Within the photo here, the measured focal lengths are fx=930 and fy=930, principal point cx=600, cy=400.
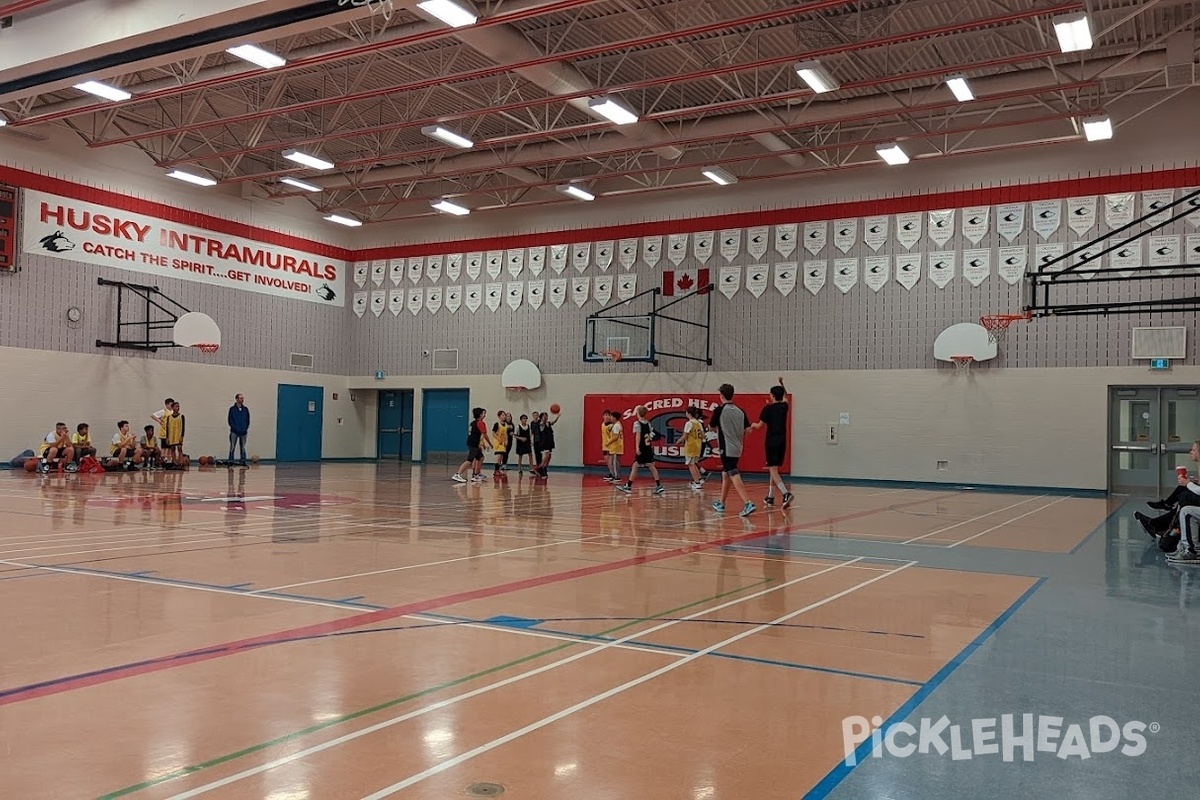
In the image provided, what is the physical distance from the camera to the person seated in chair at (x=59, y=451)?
2152 centimetres

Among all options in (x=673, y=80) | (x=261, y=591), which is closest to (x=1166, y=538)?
(x=261, y=591)

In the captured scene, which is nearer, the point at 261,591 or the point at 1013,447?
the point at 261,591

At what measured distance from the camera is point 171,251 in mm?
26734

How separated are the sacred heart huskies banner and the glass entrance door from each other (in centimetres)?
2399

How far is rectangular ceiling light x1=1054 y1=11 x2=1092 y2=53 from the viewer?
14477 mm

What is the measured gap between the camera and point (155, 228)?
2636cm

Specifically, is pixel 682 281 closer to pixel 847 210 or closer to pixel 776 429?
pixel 847 210

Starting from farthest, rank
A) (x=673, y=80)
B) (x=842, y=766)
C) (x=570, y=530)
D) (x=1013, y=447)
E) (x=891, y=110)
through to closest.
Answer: (x=1013, y=447)
(x=891, y=110)
(x=673, y=80)
(x=570, y=530)
(x=842, y=766)

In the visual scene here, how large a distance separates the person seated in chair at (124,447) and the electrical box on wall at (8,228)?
467 cm

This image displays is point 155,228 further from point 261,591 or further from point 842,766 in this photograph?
point 842,766

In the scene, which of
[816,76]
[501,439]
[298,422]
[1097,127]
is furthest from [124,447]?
[1097,127]

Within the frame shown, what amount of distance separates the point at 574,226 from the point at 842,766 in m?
26.8

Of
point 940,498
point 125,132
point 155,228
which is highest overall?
point 125,132

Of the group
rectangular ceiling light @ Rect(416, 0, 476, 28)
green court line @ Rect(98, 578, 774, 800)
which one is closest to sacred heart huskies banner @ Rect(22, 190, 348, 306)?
rectangular ceiling light @ Rect(416, 0, 476, 28)
